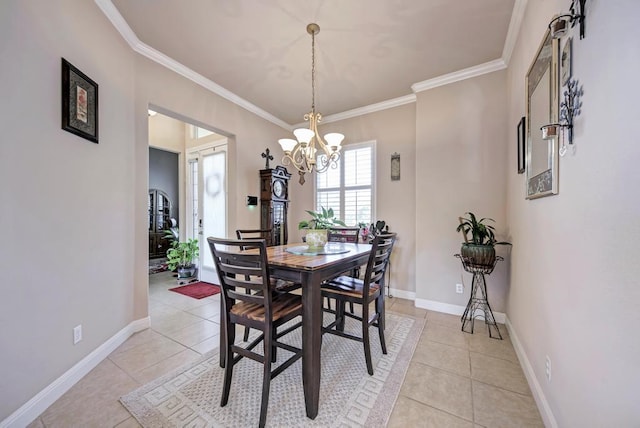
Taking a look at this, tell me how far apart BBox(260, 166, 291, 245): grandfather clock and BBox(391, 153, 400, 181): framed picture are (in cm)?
179

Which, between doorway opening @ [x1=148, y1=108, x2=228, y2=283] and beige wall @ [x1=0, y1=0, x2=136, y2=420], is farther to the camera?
doorway opening @ [x1=148, y1=108, x2=228, y2=283]

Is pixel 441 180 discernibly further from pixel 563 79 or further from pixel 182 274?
pixel 182 274

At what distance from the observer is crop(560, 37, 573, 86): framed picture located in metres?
1.20

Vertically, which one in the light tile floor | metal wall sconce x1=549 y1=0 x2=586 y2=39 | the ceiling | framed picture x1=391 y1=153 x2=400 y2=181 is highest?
the ceiling

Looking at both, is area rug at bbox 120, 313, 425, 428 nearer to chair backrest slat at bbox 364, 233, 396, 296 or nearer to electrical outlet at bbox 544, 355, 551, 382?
chair backrest slat at bbox 364, 233, 396, 296

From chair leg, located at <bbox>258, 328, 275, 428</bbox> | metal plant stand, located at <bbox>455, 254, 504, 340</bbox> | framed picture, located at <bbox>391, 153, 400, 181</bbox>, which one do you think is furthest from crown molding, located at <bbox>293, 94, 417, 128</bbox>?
chair leg, located at <bbox>258, 328, 275, 428</bbox>

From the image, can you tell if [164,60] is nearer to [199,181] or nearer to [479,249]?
[199,181]

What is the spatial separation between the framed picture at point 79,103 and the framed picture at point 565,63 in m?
3.03

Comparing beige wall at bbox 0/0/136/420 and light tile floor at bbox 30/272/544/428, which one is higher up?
beige wall at bbox 0/0/136/420

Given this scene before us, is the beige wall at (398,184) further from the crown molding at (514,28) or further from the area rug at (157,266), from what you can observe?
the area rug at (157,266)

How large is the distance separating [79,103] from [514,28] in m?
3.70

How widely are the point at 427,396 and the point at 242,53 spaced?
138 inches

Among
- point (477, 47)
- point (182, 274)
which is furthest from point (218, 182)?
point (477, 47)

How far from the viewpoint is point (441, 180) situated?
314cm
